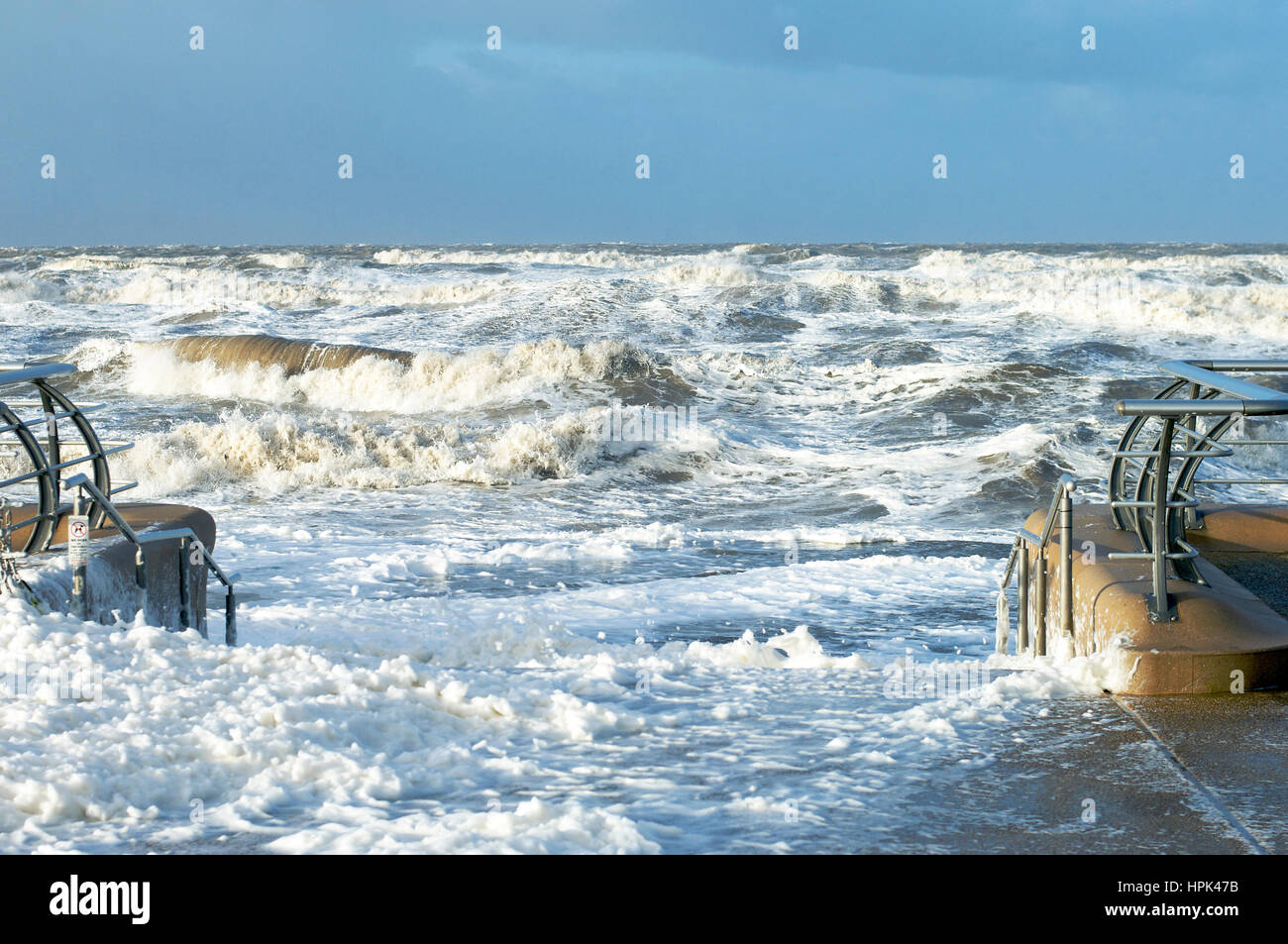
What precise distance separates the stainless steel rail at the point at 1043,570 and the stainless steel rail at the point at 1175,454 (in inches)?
8.9

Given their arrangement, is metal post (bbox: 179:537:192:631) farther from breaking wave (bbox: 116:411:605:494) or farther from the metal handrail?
breaking wave (bbox: 116:411:605:494)

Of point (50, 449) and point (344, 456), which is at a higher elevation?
point (50, 449)

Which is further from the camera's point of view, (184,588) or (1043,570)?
(184,588)

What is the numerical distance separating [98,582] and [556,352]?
18.1 metres

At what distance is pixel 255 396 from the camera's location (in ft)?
75.0

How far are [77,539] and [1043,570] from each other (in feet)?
14.5

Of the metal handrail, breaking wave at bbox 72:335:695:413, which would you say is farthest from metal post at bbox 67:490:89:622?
breaking wave at bbox 72:335:695:413

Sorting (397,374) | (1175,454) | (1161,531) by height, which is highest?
(397,374)

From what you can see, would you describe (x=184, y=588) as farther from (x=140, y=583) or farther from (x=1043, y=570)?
(x=1043, y=570)

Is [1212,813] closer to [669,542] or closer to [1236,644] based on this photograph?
[1236,644]

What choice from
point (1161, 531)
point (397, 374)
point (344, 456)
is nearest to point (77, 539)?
point (1161, 531)

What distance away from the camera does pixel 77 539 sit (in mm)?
4961

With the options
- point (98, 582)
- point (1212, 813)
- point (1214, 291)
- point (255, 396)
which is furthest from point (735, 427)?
point (1214, 291)

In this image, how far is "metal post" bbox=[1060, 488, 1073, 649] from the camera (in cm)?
538
